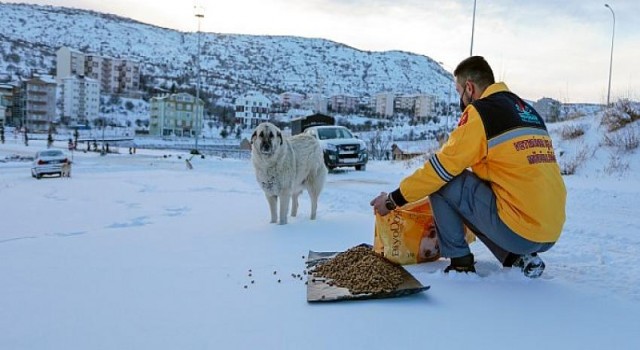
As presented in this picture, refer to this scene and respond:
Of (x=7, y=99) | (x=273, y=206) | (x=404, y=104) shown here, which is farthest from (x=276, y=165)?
(x=404, y=104)

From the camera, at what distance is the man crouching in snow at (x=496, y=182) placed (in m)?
2.79

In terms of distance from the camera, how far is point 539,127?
115 inches

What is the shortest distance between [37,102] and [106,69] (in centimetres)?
5365

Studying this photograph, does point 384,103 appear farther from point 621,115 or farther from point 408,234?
point 408,234

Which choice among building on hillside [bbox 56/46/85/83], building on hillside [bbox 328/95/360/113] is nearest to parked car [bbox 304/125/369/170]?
building on hillside [bbox 328/95/360/113]

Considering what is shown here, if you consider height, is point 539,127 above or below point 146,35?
below

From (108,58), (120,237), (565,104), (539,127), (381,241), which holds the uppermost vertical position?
(108,58)

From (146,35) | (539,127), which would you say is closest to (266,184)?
(539,127)

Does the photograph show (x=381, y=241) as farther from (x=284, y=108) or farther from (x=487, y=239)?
(x=284, y=108)

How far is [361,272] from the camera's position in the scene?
304 centimetres

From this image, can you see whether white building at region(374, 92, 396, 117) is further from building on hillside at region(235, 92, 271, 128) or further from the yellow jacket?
the yellow jacket

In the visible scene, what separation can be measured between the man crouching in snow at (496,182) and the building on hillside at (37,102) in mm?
100645

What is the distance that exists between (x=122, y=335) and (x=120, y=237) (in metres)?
2.60

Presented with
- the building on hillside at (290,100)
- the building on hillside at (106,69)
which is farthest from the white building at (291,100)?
the building on hillside at (106,69)
